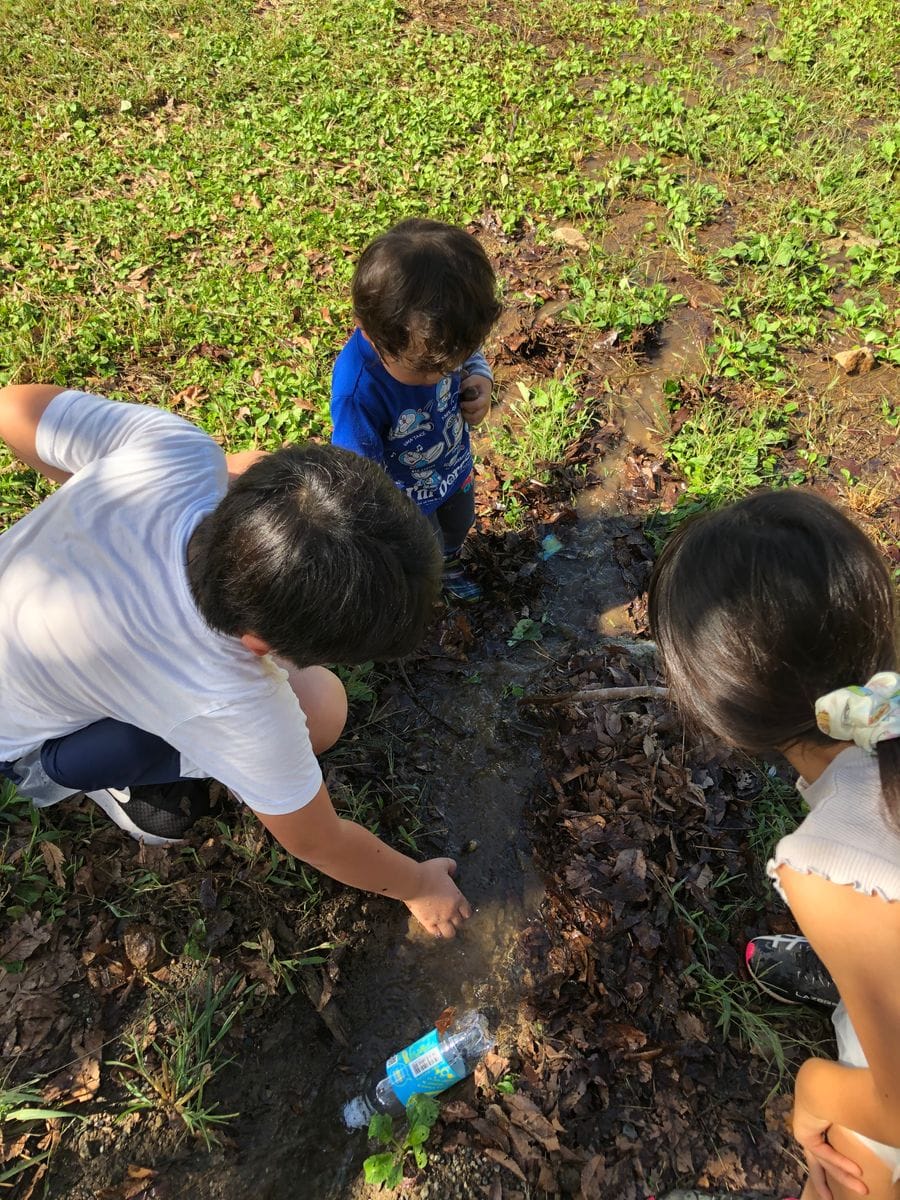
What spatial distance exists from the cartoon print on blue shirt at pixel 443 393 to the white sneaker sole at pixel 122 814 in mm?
1737

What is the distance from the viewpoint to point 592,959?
2.35 metres

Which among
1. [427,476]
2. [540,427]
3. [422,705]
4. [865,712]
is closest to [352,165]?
[540,427]

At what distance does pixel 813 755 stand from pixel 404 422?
5.67 feet

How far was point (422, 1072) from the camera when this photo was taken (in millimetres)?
2115

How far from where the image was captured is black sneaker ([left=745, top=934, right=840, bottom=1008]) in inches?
90.0

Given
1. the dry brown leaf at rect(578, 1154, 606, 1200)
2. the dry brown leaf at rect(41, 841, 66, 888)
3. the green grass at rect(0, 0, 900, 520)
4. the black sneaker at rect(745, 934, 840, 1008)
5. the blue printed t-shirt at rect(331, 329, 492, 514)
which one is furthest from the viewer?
the green grass at rect(0, 0, 900, 520)

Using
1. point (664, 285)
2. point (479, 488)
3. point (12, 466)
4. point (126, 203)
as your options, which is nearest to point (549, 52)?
point (664, 285)

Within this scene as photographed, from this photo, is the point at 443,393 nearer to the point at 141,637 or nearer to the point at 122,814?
the point at 141,637

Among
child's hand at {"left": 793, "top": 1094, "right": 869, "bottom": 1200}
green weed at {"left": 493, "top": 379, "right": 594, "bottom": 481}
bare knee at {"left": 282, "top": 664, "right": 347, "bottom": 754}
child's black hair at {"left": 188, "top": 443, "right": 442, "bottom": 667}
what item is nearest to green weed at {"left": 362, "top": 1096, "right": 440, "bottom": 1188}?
child's hand at {"left": 793, "top": 1094, "right": 869, "bottom": 1200}

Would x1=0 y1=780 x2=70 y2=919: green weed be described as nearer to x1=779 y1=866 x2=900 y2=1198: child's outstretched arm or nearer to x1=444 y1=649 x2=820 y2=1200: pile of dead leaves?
x1=444 y1=649 x2=820 y2=1200: pile of dead leaves

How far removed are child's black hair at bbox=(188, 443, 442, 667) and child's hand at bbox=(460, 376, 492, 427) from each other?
4.69 ft

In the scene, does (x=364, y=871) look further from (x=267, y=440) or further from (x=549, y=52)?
(x=549, y=52)

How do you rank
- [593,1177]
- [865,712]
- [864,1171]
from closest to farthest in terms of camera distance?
[865,712]
[864,1171]
[593,1177]

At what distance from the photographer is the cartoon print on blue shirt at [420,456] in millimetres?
2770
